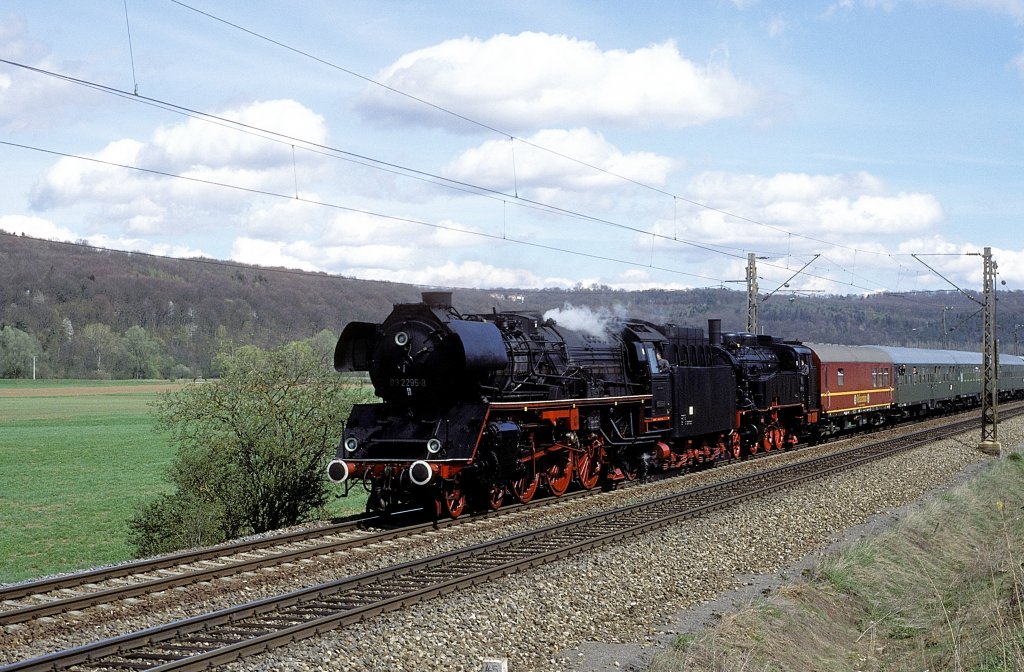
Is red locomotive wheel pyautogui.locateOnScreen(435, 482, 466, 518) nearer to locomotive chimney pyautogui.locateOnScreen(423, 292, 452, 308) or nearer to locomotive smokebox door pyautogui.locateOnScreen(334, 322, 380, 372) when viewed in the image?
locomotive smokebox door pyautogui.locateOnScreen(334, 322, 380, 372)

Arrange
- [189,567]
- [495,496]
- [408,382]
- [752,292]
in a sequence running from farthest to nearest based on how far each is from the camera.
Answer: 1. [752,292]
2. [495,496]
3. [408,382]
4. [189,567]

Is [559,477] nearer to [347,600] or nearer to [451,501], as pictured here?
[451,501]

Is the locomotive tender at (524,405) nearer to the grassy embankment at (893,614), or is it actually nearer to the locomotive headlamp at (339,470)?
the locomotive headlamp at (339,470)

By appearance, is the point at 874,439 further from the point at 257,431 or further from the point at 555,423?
the point at 257,431

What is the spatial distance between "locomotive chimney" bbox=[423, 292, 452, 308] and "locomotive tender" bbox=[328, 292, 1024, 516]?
0.02 meters

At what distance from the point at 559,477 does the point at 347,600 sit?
917 cm

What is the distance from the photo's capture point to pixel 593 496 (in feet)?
64.7

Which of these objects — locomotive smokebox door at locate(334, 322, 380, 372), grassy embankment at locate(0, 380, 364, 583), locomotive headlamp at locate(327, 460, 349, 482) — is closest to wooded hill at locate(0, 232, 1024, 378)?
grassy embankment at locate(0, 380, 364, 583)

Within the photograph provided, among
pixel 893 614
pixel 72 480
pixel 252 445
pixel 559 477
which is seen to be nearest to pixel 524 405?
pixel 559 477

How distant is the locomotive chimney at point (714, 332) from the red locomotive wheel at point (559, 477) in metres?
11.0

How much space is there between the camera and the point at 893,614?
1199 centimetres

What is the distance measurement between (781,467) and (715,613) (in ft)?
47.0

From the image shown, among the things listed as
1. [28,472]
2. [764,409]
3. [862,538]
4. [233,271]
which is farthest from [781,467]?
[233,271]

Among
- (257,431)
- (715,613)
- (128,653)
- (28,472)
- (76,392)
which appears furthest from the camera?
(76,392)
